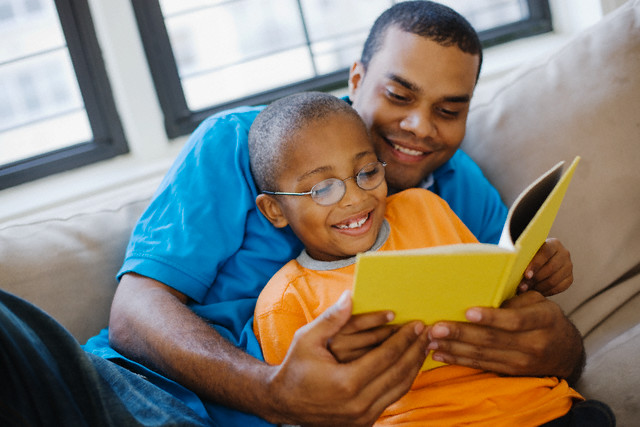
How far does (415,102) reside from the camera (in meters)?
1.61

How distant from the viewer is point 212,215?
140cm

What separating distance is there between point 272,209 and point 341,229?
7.9 inches

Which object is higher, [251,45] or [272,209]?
[251,45]

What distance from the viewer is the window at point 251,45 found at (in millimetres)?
2480

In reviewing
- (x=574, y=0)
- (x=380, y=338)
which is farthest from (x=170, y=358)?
(x=574, y=0)

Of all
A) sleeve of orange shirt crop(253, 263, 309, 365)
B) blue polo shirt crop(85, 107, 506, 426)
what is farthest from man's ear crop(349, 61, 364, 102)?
sleeve of orange shirt crop(253, 263, 309, 365)

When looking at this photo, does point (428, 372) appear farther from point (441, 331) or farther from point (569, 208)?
point (569, 208)

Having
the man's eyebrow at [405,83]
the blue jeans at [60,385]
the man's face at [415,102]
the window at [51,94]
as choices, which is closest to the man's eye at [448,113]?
the man's face at [415,102]

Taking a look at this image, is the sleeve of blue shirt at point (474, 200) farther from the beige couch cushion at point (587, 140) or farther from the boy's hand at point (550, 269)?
the boy's hand at point (550, 269)

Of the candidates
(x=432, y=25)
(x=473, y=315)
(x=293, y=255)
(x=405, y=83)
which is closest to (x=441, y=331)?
(x=473, y=315)

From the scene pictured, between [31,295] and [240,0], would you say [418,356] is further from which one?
[240,0]

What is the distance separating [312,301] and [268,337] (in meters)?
0.12

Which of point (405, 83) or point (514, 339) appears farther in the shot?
point (405, 83)

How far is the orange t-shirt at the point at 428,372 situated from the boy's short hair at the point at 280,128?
24cm
